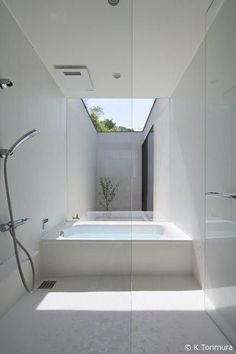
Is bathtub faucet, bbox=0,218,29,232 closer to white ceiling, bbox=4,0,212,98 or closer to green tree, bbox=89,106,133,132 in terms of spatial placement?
white ceiling, bbox=4,0,212,98

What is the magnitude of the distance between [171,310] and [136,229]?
1485mm

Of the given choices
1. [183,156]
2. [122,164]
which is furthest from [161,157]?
[183,156]

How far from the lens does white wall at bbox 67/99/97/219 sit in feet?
13.1

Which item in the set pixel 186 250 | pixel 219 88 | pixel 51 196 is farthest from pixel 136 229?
pixel 219 88

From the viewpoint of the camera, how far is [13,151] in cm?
213

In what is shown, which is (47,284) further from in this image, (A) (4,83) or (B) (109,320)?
(A) (4,83)

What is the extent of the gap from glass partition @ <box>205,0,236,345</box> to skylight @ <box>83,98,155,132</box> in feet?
5.43

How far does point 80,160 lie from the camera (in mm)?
4129

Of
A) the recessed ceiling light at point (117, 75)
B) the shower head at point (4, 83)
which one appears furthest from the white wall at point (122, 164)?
the shower head at point (4, 83)

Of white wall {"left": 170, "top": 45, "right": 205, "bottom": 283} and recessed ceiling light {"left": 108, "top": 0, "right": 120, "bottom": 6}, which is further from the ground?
recessed ceiling light {"left": 108, "top": 0, "right": 120, "bottom": 6}

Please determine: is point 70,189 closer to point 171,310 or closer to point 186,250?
point 186,250

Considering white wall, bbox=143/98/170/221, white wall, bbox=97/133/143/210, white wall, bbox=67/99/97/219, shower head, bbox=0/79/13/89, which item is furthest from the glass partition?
white wall, bbox=67/99/97/219

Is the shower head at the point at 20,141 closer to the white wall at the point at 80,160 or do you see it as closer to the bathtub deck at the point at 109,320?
the bathtub deck at the point at 109,320
